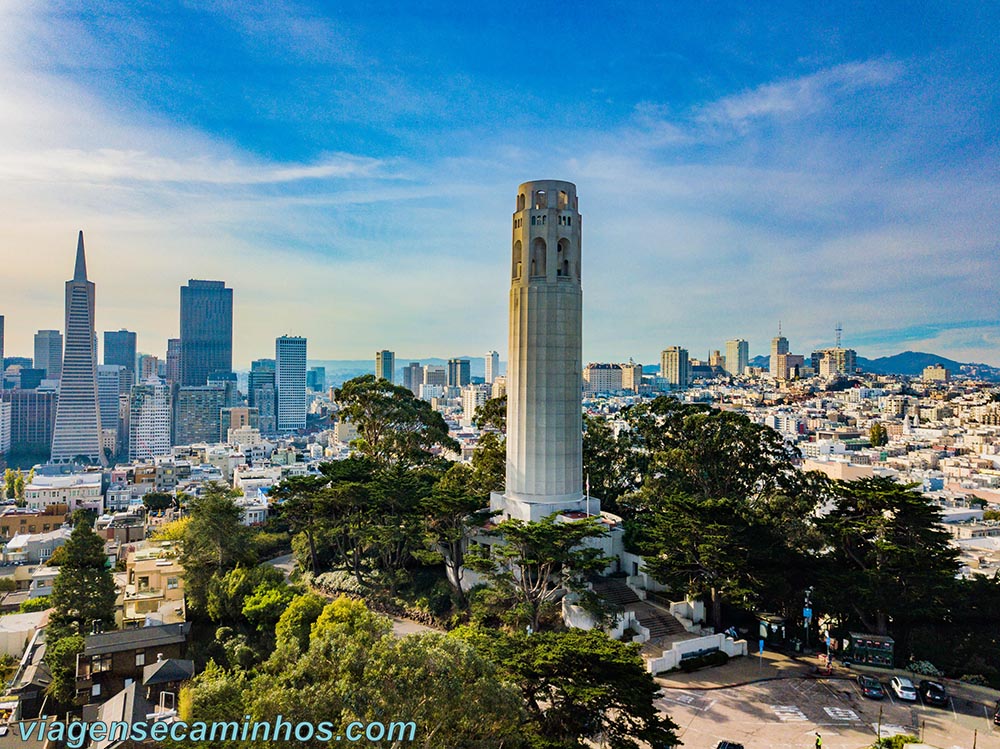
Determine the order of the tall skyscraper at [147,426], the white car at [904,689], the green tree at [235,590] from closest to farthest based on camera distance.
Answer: the white car at [904,689]
the green tree at [235,590]
the tall skyscraper at [147,426]

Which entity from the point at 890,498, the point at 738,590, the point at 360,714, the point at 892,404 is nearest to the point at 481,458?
the point at 738,590

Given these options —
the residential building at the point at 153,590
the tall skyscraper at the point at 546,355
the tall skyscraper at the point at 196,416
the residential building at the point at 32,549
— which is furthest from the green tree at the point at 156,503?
Result: the tall skyscraper at the point at 196,416

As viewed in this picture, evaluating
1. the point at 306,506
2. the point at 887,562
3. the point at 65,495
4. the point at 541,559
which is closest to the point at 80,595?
the point at 306,506

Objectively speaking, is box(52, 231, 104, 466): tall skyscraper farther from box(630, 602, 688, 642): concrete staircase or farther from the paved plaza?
the paved plaza

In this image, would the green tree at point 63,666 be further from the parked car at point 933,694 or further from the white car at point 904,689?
the parked car at point 933,694

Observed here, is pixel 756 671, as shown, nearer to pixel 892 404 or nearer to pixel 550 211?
Answer: pixel 550 211

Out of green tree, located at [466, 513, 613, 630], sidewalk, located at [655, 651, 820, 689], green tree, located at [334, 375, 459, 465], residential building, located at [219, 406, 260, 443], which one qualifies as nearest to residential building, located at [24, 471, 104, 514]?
green tree, located at [334, 375, 459, 465]
